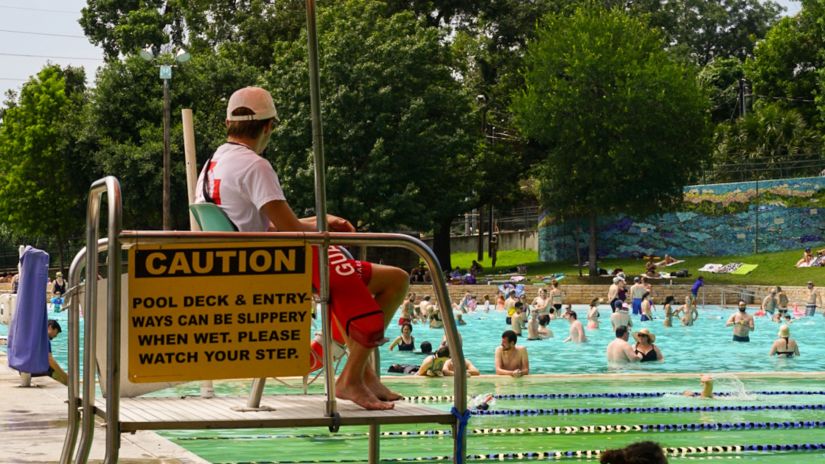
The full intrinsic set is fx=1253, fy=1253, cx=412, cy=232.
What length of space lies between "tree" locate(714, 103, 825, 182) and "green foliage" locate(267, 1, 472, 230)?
12.5 m

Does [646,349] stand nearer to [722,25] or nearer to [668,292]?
[668,292]

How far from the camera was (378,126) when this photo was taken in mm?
48094

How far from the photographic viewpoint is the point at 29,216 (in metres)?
57.5

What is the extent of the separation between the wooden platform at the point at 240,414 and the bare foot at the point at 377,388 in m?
0.04

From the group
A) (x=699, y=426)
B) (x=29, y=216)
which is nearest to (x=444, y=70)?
(x=29, y=216)

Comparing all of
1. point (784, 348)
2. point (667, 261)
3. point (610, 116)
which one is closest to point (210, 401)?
point (784, 348)

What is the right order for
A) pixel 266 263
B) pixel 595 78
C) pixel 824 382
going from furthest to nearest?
1. pixel 595 78
2. pixel 824 382
3. pixel 266 263

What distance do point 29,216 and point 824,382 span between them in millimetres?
45120

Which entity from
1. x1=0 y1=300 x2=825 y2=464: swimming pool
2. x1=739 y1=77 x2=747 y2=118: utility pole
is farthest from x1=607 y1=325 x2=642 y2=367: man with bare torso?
x1=739 y1=77 x2=747 y2=118: utility pole

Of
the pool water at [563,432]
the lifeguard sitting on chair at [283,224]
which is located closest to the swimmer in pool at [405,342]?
the pool water at [563,432]

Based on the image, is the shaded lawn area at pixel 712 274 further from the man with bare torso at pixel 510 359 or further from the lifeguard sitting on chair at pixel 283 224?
the lifeguard sitting on chair at pixel 283 224

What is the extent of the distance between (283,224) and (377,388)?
0.77 metres

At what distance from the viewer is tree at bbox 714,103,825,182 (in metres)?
52.5

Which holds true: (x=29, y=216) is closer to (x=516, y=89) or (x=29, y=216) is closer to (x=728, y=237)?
(x=516, y=89)
